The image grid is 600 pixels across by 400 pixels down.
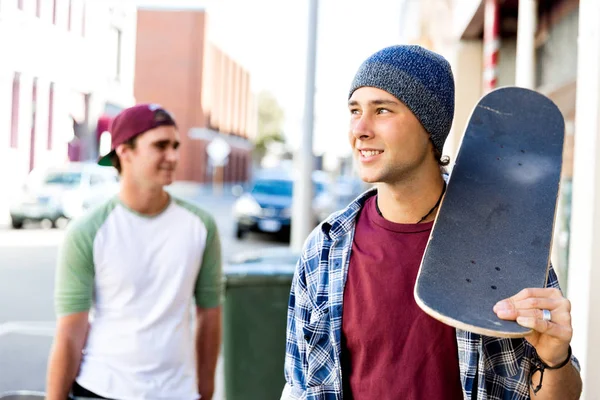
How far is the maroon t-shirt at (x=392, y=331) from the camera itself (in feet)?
5.96

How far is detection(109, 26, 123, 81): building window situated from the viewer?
90.6ft

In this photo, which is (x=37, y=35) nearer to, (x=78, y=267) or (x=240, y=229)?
(x=240, y=229)

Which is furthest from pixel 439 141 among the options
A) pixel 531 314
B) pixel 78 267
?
pixel 78 267

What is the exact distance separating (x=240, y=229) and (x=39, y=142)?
27.4 ft

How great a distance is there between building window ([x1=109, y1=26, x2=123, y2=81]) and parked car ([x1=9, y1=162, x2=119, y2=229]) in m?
6.82

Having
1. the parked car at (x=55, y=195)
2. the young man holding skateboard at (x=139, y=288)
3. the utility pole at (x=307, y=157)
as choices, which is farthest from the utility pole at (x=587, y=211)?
the parked car at (x=55, y=195)

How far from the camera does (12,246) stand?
54.7 feet

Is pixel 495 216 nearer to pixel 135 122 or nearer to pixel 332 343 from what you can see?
pixel 332 343

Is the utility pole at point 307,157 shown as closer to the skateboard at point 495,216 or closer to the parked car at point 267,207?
the skateboard at point 495,216

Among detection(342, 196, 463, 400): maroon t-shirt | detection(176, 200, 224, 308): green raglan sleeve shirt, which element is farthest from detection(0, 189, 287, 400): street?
detection(342, 196, 463, 400): maroon t-shirt

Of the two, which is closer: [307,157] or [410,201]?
[410,201]

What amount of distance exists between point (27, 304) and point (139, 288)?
8037 millimetres

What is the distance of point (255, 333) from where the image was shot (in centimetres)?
439

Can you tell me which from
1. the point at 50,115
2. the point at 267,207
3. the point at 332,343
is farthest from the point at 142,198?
the point at 50,115
